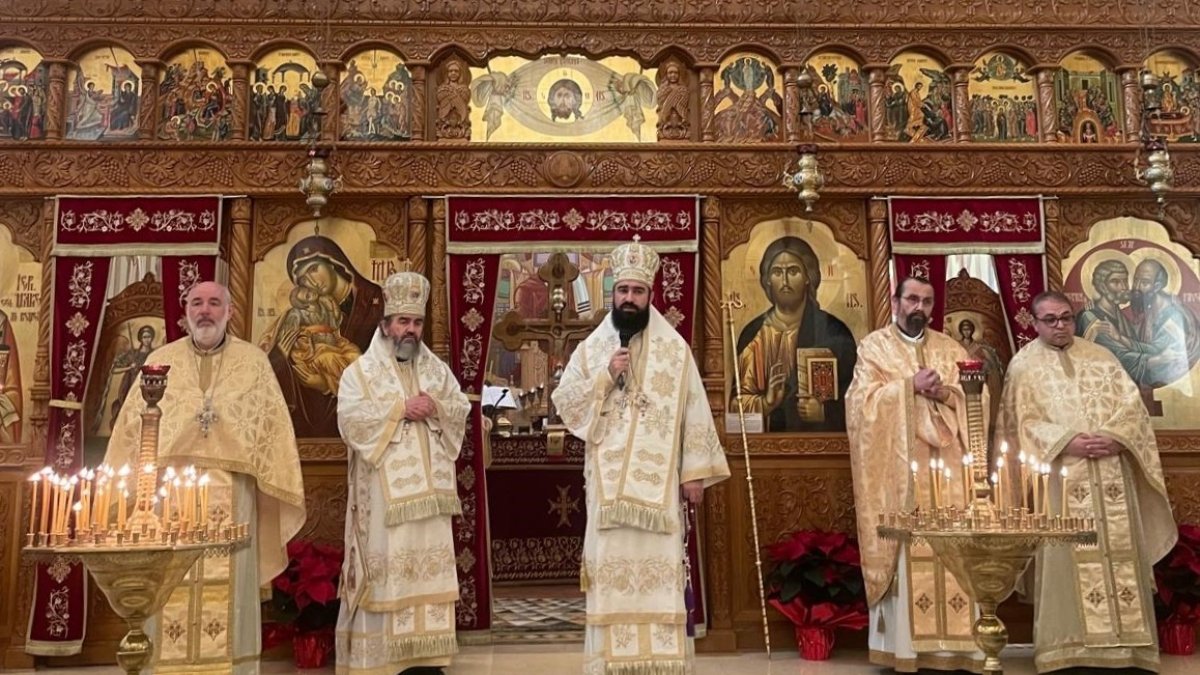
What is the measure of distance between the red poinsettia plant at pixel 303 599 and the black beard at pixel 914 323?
402cm

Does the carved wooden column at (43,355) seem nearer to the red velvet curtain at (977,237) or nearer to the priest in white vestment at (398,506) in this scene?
the priest in white vestment at (398,506)

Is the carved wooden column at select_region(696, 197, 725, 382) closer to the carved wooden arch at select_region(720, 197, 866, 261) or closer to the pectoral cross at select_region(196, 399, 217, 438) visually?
the carved wooden arch at select_region(720, 197, 866, 261)

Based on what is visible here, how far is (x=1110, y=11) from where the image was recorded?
7.95 m

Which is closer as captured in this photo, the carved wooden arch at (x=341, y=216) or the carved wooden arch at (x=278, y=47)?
the carved wooden arch at (x=341, y=216)

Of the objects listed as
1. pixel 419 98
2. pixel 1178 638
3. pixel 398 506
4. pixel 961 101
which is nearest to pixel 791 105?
pixel 961 101

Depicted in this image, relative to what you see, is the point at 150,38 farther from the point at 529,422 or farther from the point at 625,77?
the point at 529,422

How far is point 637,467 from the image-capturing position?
537 centimetres

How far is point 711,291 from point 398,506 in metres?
2.89

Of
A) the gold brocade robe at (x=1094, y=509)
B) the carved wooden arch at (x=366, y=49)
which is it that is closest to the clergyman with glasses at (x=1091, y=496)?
the gold brocade robe at (x=1094, y=509)

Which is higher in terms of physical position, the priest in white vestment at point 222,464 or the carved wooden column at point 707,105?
the carved wooden column at point 707,105

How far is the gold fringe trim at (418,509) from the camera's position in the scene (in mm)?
5742

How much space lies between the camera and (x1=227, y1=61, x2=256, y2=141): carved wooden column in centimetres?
743

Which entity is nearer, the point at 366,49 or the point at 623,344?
the point at 623,344

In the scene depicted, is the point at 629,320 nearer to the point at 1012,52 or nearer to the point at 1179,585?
the point at 1179,585
